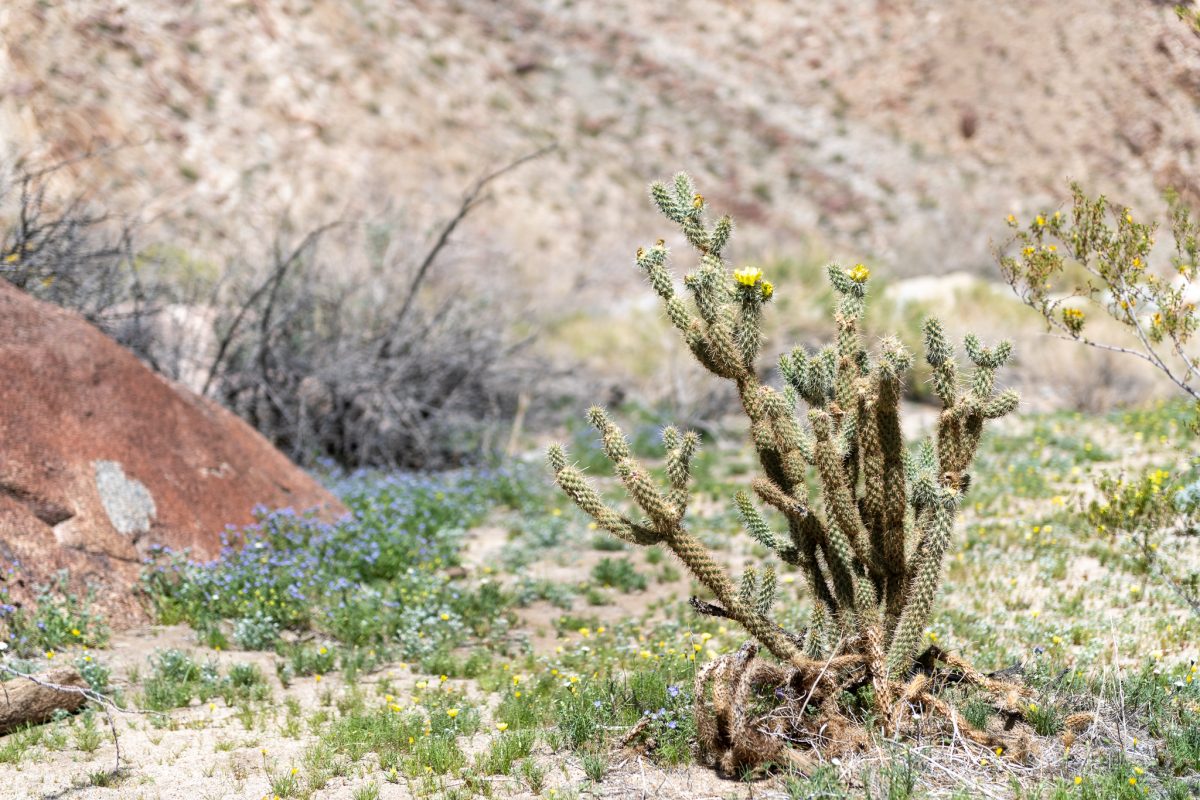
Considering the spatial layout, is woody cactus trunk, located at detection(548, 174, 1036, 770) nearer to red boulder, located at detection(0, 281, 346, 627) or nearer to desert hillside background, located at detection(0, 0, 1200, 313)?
red boulder, located at detection(0, 281, 346, 627)

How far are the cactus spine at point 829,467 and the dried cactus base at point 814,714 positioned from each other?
0.09 meters

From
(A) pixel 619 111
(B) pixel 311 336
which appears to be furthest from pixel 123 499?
(A) pixel 619 111

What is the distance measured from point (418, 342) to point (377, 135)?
1459 centimetres

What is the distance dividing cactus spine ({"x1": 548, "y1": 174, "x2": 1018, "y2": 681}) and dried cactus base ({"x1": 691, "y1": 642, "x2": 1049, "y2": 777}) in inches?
3.7

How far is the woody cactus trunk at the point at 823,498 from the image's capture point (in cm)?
424

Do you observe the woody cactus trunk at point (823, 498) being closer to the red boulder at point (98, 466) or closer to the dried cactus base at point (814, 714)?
the dried cactus base at point (814, 714)

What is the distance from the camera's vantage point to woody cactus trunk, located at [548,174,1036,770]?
4238 mm

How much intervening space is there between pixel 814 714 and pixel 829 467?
954 mm

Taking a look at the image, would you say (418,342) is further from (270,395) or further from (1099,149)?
(1099,149)

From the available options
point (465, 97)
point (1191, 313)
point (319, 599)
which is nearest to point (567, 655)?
point (319, 599)

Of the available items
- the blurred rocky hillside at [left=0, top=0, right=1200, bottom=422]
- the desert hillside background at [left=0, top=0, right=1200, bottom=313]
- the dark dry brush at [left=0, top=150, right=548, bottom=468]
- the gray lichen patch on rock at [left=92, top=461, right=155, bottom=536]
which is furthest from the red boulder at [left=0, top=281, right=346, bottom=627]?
the desert hillside background at [left=0, top=0, right=1200, bottom=313]

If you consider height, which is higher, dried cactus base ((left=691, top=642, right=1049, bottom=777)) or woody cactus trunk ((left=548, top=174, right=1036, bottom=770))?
woody cactus trunk ((left=548, top=174, right=1036, bottom=770))

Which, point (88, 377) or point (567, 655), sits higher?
point (88, 377)

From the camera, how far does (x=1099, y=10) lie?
3156cm
